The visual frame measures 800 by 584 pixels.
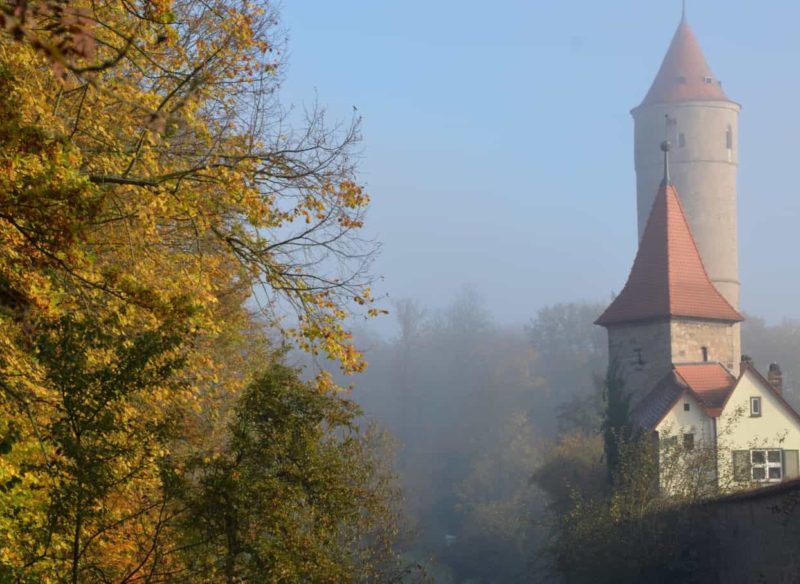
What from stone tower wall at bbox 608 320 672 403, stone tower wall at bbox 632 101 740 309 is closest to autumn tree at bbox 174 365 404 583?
stone tower wall at bbox 608 320 672 403

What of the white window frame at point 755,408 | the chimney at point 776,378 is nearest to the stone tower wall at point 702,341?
the chimney at point 776,378

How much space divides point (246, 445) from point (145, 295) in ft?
11.5

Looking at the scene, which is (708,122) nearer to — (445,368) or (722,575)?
(445,368)

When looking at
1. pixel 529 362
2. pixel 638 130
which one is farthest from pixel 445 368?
pixel 638 130

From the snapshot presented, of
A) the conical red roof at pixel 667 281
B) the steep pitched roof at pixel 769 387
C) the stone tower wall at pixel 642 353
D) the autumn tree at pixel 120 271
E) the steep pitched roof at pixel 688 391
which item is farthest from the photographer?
the conical red roof at pixel 667 281

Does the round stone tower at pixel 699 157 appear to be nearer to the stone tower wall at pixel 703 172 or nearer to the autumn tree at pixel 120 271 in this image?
the stone tower wall at pixel 703 172

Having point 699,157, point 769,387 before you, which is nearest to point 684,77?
point 699,157

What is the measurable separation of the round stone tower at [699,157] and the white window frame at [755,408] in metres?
26.7

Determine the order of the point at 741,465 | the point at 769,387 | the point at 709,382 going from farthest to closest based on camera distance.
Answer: the point at 709,382
the point at 769,387
the point at 741,465

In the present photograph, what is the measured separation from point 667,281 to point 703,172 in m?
25.3

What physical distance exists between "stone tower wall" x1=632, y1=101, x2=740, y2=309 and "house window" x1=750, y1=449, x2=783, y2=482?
27.1 meters

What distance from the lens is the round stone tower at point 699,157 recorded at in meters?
66.2

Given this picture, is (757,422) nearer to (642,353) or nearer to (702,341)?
(702,341)

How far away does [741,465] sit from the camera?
33812 mm
